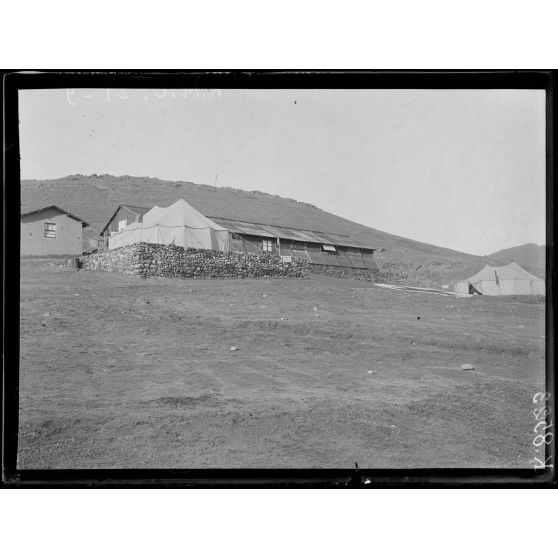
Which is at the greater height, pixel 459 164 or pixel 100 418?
pixel 459 164

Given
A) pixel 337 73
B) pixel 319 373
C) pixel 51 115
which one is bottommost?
pixel 319 373

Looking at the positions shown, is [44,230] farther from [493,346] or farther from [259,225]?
[493,346]

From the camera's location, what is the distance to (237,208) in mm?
5922

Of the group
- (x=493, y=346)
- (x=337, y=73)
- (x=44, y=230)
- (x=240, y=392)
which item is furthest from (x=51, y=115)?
(x=493, y=346)

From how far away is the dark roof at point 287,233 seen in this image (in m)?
6.06

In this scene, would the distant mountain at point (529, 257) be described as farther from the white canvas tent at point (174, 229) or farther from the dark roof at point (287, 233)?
the white canvas tent at point (174, 229)

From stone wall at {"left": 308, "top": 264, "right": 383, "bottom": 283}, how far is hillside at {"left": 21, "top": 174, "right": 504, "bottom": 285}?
166 millimetres

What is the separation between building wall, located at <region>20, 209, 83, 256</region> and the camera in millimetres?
5625

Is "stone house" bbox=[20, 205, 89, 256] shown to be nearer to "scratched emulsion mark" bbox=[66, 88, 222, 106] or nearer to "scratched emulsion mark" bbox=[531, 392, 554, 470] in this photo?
"scratched emulsion mark" bbox=[66, 88, 222, 106]

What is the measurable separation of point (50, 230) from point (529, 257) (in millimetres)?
5004

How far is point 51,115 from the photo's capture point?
564 cm

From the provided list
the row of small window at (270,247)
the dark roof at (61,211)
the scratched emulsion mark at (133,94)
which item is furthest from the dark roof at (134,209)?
the row of small window at (270,247)

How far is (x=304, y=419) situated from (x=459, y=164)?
3108 mm

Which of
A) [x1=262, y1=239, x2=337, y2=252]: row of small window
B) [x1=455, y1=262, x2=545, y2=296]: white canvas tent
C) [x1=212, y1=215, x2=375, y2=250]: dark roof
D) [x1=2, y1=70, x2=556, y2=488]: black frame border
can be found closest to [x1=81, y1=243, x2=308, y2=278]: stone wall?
[x1=262, y1=239, x2=337, y2=252]: row of small window
